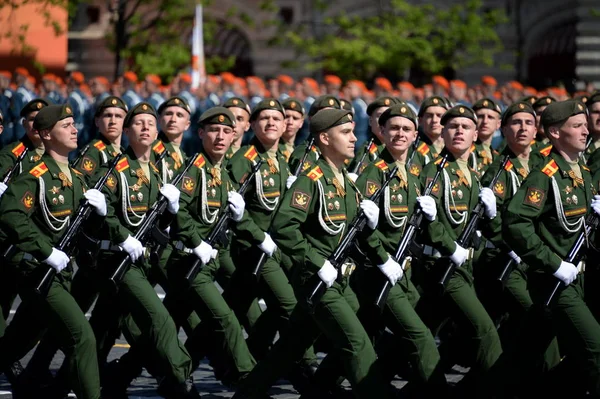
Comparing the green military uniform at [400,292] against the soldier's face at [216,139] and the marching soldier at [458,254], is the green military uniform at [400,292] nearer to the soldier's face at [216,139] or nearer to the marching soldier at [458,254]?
the marching soldier at [458,254]

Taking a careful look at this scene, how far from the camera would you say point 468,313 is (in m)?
8.65

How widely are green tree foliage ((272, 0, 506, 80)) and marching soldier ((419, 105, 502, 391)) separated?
20.3 metres

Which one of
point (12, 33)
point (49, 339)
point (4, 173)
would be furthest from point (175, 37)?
point (49, 339)

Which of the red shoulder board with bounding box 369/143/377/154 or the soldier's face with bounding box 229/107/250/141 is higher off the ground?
the soldier's face with bounding box 229/107/250/141

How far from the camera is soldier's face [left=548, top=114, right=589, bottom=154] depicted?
8383 millimetres

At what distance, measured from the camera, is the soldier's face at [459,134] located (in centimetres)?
952

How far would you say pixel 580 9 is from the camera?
29.7m

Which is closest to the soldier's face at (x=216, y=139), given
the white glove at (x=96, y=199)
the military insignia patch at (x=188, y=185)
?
the military insignia patch at (x=188, y=185)

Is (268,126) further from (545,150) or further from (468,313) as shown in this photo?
(468,313)

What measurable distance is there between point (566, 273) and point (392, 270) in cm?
100

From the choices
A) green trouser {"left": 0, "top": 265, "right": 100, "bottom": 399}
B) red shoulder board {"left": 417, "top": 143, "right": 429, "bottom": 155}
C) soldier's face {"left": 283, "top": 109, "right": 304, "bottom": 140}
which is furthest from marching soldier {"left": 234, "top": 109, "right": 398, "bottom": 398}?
soldier's face {"left": 283, "top": 109, "right": 304, "bottom": 140}

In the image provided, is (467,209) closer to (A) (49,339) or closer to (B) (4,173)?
(A) (49,339)

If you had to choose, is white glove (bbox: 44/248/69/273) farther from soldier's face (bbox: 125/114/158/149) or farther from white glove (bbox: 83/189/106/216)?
soldier's face (bbox: 125/114/158/149)

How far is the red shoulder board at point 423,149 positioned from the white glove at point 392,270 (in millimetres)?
3550
